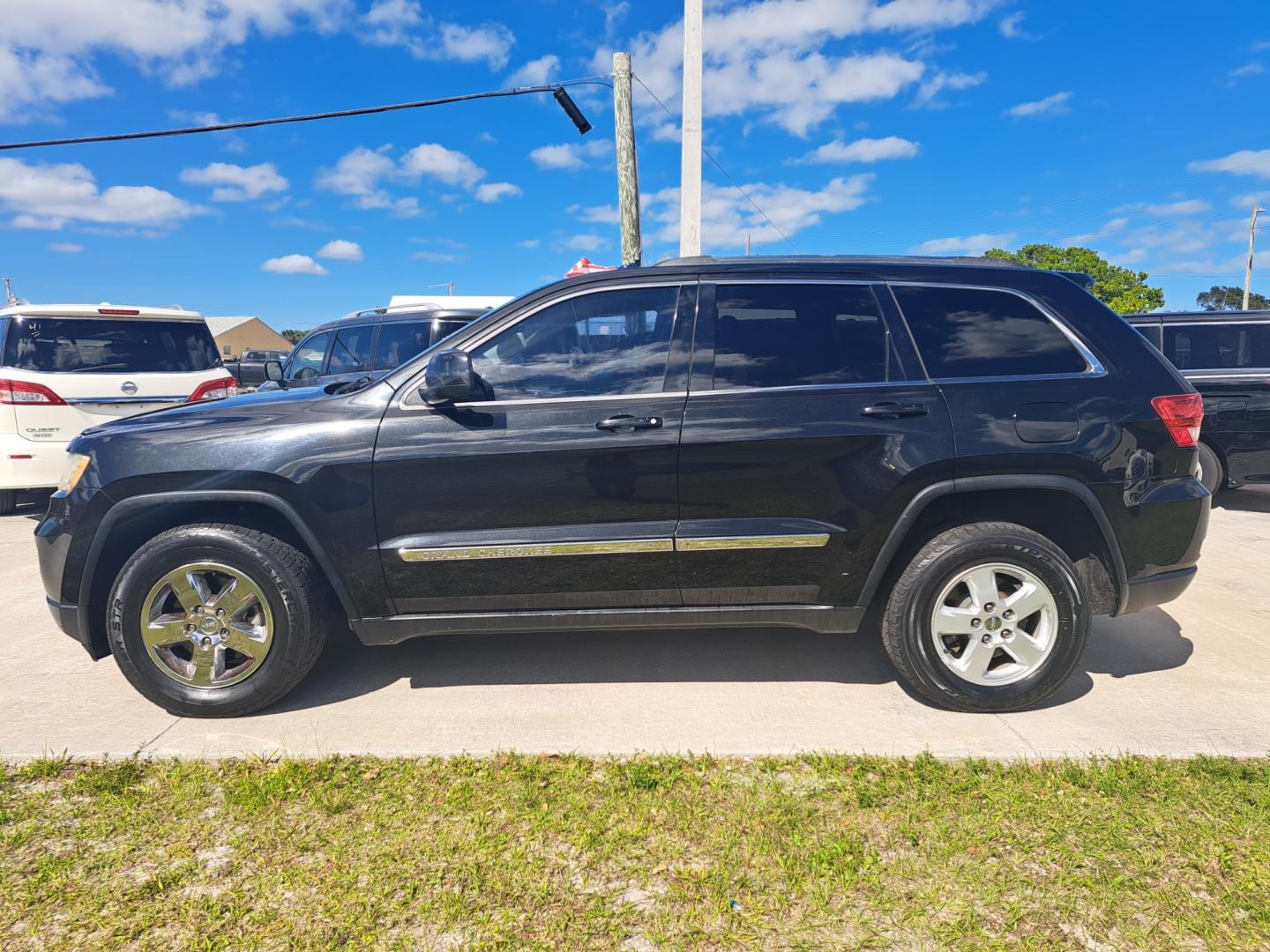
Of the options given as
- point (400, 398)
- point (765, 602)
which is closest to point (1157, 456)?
point (765, 602)

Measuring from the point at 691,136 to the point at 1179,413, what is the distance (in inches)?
309

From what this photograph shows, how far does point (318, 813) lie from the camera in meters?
2.49

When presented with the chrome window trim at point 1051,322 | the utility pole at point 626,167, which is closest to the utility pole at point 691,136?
the utility pole at point 626,167

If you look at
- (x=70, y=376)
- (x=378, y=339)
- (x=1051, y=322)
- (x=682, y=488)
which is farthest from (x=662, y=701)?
(x=70, y=376)

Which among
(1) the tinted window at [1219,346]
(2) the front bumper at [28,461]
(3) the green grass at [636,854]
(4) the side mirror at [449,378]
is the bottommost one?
(3) the green grass at [636,854]

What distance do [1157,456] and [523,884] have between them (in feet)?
9.58

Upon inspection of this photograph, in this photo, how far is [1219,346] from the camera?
7184 mm

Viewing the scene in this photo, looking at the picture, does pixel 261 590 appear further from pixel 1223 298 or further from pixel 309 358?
pixel 1223 298

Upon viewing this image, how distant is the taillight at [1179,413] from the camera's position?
121 inches

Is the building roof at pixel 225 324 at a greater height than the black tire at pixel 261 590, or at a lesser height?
greater

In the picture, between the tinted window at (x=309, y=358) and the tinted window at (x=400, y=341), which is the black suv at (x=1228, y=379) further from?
the tinted window at (x=309, y=358)

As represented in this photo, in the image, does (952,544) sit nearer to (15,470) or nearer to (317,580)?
(317,580)

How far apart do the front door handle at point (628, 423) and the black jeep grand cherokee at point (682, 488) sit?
1cm

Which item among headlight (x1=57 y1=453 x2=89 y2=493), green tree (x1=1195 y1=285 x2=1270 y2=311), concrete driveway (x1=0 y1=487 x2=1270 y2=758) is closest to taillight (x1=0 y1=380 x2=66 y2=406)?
concrete driveway (x1=0 y1=487 x2=1270 y2=758)
